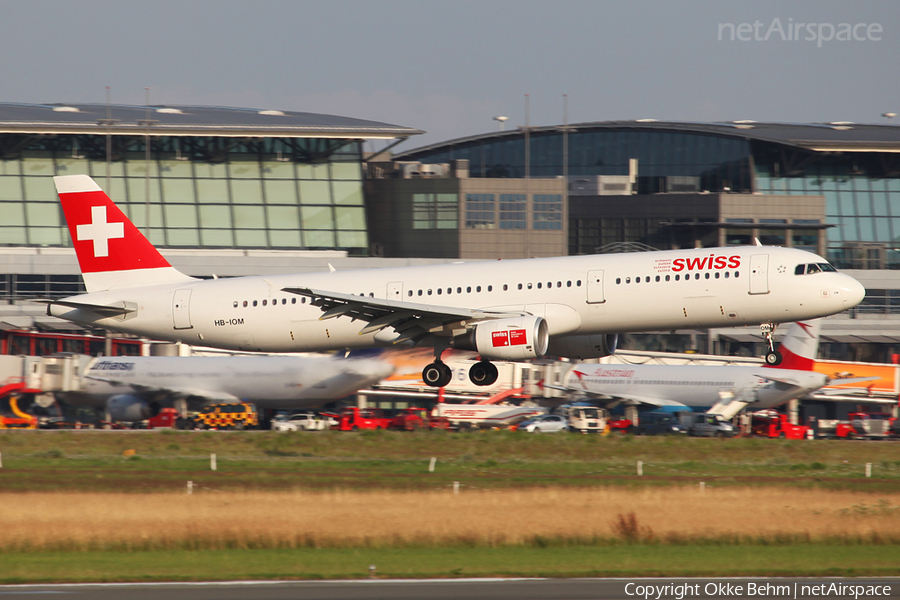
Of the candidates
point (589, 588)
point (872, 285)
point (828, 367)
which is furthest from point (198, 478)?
point (872, 285)

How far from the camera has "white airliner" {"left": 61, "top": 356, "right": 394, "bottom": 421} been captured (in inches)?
2154

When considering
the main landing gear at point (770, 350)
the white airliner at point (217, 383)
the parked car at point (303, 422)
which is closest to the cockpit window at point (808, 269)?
the main landing gear at point (770, 350)

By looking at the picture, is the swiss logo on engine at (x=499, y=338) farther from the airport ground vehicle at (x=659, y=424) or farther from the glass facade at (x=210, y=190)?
the glass facade at (x=210, y=190)

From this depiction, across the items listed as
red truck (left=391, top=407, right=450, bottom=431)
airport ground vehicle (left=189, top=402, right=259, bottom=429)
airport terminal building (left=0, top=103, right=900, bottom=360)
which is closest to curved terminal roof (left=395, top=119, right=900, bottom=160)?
airport terminal building (left=0, top=103, right=900, bottom=360)

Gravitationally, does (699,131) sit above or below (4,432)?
above

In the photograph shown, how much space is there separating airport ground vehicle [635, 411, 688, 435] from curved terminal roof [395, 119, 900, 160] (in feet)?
162

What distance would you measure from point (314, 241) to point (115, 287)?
49813 millimetres

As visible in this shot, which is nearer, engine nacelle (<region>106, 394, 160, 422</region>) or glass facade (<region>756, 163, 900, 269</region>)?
engine nacelle (<region>106, 394, 160, 422</region>)

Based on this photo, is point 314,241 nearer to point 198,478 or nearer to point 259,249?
point 259,249

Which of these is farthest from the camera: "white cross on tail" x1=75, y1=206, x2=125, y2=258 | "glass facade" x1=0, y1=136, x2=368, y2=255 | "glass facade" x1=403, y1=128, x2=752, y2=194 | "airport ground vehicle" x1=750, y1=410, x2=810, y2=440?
"glass facade" x1=403, y1=128, x2=752, y2=194

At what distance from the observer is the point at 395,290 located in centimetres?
3531

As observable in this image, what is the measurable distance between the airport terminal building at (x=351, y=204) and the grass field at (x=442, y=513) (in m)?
38.6

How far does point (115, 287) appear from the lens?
1510 inches

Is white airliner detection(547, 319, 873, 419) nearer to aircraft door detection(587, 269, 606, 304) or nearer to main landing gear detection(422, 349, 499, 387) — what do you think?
main landing gear detection(422, 349, 499, 387)
